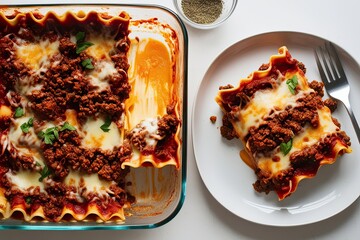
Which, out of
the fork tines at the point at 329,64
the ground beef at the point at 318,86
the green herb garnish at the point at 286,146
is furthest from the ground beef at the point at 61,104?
the fork tines at the point at 329,64

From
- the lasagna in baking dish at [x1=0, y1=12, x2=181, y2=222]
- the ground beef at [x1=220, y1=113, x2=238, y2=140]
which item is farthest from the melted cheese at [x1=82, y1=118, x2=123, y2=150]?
the ground beef at [x1=220, y1=113, x2=238, y2=140]

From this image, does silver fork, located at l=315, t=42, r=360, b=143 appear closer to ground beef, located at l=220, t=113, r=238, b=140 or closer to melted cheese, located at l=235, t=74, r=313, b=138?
melted cheese, located at l=235, t=74, r=313, b=138

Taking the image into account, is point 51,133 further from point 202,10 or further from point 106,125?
point 202,10

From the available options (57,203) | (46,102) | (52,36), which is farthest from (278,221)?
(52,36)

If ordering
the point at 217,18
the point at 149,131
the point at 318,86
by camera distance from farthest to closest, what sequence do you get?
the point at 217,18
the point at 318,86
the point at 149,131

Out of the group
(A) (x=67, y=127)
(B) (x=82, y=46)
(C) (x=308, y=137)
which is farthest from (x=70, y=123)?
A: (C) (x=308, y=137)

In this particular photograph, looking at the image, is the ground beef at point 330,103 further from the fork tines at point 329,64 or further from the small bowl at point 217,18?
the small bowl at point 217,18

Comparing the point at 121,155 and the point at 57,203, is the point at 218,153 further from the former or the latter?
the point at 57,203
